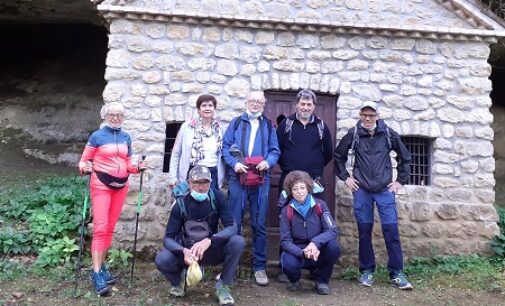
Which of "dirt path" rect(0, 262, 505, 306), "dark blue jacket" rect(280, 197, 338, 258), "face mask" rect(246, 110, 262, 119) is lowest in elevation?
"dirt path" rect(0, 262, 505, 306)

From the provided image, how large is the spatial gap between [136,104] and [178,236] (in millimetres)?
2075

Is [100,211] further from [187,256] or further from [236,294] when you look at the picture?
[236,294]

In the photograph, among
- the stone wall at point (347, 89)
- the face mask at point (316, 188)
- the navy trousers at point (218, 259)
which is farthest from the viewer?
the stone wall at point (347, 89)

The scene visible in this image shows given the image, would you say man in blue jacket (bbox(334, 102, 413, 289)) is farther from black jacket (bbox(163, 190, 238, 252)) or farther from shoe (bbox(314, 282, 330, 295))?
black jacket (bbox(163, 190, 238, 252))

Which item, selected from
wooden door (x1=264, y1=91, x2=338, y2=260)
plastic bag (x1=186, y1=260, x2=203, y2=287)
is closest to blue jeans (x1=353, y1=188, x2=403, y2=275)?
wooden door (x1=264, y1=91, x2=338, y2=260)

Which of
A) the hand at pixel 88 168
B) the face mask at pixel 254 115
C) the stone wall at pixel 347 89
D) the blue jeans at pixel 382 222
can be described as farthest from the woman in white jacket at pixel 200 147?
the blue jeans at pixel 382 222

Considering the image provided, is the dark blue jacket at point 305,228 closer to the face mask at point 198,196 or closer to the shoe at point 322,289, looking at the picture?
the shoe at point 322,289

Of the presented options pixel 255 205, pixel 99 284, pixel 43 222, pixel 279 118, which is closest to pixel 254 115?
pixel 255 205

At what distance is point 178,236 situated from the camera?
13.9 ft

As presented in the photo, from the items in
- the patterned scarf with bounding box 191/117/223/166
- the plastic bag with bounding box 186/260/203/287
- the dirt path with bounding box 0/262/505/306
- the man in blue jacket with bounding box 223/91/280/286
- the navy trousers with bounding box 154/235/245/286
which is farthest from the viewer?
the man in blue jacket with bounding box 223/91/280/286

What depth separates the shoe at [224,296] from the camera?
4.21 meters

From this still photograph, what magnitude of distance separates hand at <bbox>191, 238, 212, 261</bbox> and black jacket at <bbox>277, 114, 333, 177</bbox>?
136cm

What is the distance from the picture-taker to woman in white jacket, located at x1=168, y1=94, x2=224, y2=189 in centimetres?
469

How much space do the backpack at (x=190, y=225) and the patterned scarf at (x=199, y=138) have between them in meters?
0.51
